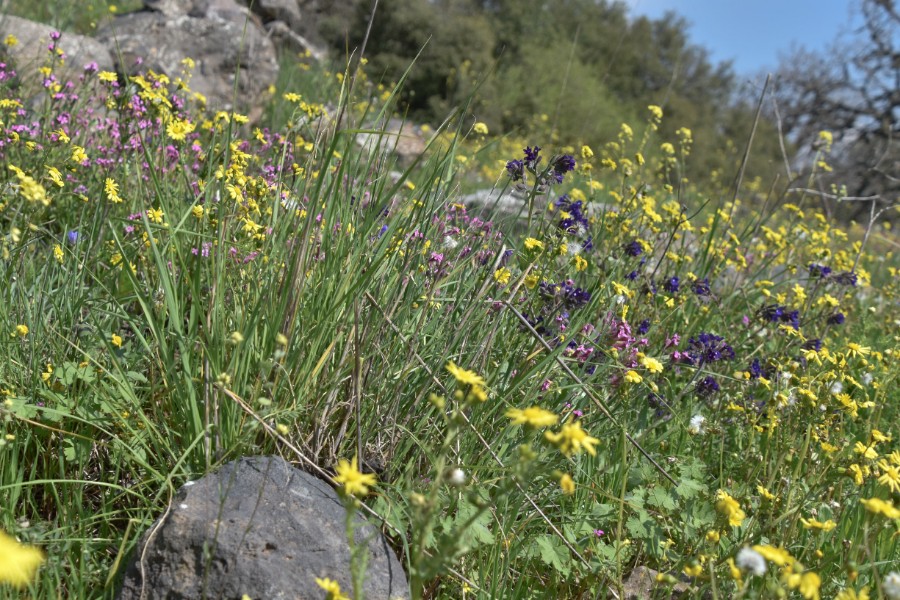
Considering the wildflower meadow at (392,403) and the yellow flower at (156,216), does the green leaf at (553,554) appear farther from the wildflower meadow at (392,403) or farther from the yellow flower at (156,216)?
the yellow flower at (156,216)

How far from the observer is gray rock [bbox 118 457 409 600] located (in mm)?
1396

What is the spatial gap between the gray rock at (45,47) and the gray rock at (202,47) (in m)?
0.51

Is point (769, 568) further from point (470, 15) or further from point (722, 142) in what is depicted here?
point (722, 142)

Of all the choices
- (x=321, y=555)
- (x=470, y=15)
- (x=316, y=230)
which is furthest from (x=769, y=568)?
(x=470, y=15)

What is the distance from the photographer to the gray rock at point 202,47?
670 cm

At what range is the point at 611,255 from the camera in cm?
287

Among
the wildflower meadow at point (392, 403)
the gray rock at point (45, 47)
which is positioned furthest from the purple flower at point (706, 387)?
the gray rock at point (45, 47)

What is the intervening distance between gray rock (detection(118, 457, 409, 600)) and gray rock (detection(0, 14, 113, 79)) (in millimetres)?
4504

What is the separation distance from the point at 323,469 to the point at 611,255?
1.54 metres

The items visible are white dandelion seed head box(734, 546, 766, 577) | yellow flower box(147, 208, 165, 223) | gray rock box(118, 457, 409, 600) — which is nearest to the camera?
white dandelion seed head box(734, 546, 766, 577)

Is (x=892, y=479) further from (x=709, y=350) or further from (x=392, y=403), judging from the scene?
(x=392, y=403)

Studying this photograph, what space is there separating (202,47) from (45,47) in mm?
1827

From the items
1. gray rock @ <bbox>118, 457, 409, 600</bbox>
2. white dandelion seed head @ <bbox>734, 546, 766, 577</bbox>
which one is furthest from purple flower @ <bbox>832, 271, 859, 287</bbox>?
gray rock @ <bbox>118, 457, 409, 600</bbox>

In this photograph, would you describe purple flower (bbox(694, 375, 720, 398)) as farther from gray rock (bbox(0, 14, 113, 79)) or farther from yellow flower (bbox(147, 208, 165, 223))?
gray rock (bbox(0, 14, 113, 79))
